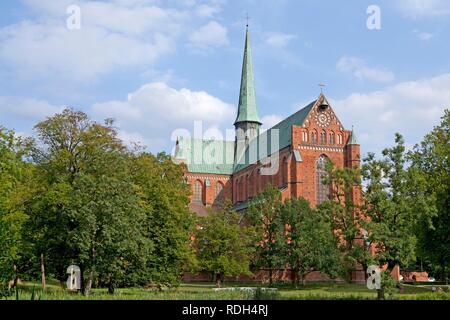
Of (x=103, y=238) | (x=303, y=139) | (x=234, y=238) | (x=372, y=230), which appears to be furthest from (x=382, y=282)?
(x=303, y=139)

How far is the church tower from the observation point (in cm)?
9206

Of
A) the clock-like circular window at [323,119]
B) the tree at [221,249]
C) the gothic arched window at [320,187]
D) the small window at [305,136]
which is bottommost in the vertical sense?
the tree at [221,249]

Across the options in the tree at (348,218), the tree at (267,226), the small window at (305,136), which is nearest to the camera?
the tree at (348,218)

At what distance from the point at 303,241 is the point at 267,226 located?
14.9 feet

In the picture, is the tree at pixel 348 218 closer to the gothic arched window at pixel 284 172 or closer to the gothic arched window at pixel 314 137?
the gothic arched window at pixel 284 172

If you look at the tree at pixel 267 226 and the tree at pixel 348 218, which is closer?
the tree at pixel 348 218

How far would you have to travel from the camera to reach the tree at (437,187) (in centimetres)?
3822

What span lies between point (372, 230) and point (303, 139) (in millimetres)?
39533

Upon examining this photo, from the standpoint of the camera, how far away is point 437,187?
38469 mm

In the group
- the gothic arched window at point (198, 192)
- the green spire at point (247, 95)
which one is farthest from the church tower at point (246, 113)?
the gothic arched window at point (198, 192)

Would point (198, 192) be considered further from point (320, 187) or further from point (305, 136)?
point (320, 187)

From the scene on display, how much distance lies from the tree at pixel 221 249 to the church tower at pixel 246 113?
39.0 metres

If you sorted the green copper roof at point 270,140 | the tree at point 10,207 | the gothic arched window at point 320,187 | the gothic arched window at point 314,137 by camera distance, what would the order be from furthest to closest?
the green copper roof at point 270,140 < the gothic arched window at point 314,137 < the gothic arched window at point 320,187 < the tree at point 10,207
